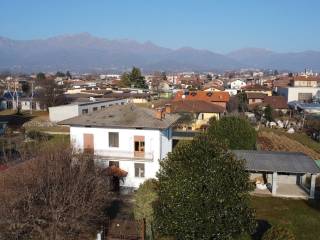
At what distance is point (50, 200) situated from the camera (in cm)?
1758

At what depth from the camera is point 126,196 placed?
27.2 m

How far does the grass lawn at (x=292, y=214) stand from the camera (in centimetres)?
2176

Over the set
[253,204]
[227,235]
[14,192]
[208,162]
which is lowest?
[253,204]

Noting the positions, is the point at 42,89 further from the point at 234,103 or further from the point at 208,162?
the point at 208,162

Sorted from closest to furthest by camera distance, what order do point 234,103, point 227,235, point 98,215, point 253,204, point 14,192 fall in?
1. point 227,235
2. point 14,192
3. point 98,215
4. point 253,204
5. point 234,103

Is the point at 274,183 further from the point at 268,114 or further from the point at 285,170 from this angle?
the point at 268,114

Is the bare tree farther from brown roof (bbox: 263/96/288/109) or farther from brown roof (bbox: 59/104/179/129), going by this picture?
brown roof (bbox: 263/96/288/109)

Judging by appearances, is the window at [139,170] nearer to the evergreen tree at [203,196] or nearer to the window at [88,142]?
the window at [88,142]

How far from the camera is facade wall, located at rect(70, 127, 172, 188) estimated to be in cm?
2848

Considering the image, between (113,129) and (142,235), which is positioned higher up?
(113,129)

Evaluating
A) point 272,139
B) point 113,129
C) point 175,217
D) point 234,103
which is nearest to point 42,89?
point 234,103

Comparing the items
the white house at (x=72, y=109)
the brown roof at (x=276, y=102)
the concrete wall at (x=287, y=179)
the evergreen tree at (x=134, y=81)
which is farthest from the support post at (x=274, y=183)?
the evergreen tree at (x=134, y=81)

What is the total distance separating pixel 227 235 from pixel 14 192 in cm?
942

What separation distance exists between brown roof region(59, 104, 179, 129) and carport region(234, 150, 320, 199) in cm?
658
